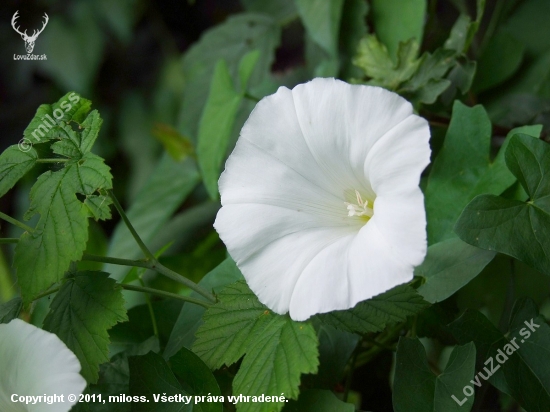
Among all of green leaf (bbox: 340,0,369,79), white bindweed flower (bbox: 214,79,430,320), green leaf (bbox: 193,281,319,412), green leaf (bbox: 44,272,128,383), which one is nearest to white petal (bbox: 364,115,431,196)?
white bindweed flower (bbox: 214,79,430,320)

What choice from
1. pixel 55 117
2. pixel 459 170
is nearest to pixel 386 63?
pixel 459 170

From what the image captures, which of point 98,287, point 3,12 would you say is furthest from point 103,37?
point 98,287

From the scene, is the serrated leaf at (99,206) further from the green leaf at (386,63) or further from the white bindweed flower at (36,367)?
the green leaf at (386,63)

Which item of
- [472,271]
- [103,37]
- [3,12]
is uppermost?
[3,12]

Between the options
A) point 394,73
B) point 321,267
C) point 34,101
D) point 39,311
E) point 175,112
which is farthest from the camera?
point 34,101

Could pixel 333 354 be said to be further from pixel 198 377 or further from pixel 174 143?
pixel 174 143

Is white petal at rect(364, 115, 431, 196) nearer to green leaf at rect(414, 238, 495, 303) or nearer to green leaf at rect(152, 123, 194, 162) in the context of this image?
green leaf at rect(414, 238, 495, 303)

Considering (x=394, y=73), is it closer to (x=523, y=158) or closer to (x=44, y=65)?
(x=523, y=158)
